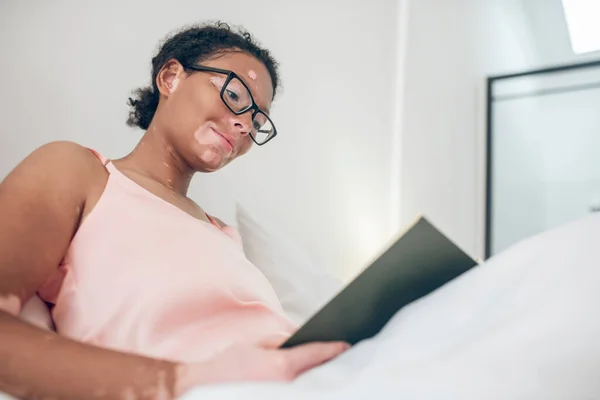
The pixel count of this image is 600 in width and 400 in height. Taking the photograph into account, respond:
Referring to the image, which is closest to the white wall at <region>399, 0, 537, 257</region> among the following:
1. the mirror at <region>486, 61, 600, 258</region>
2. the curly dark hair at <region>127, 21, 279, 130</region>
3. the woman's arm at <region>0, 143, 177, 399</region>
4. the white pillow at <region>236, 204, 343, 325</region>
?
the mirror at <region>486, 61, 600, 258</region>

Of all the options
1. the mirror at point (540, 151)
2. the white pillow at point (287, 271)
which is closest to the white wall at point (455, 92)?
the mirror at point (540, 151)

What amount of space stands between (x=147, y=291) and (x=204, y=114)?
29 centimetres

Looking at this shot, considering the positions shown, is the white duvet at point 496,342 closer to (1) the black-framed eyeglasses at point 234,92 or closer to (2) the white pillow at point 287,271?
(1) the black-framed eyeglasses at point 234,92

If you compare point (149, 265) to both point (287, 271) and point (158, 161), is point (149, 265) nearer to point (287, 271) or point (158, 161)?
point (158, 161)

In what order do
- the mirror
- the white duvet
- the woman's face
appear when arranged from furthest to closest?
1. the mirror
2. the woman's face
3. the white duvet

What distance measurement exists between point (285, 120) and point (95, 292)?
90 centimetres

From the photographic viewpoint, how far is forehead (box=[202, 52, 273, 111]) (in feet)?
2.69

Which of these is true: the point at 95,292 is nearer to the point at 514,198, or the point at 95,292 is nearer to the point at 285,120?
the point at 285,120

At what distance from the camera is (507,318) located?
40 centimetres

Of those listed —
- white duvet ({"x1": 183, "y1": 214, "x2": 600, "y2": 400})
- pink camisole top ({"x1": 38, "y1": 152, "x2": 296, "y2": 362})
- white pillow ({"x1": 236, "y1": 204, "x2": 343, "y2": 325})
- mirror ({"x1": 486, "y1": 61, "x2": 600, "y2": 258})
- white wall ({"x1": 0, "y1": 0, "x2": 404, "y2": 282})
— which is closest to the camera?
white duvet ({"x1": 183, "y1": 214, "x2": 600, "y2": 400})

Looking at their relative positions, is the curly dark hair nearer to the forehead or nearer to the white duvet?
the forehead

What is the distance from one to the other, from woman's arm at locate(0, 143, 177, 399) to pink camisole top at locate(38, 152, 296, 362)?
3 centimetres

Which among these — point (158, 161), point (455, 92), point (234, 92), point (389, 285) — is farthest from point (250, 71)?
point (455, 92)

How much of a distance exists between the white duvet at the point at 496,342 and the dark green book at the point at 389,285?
2 centimetres
